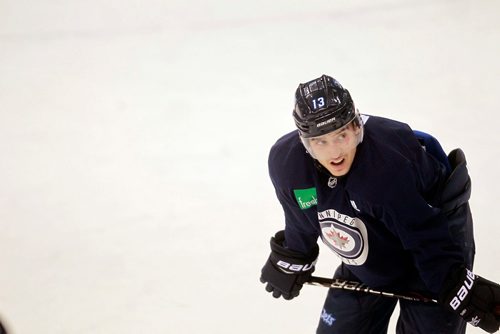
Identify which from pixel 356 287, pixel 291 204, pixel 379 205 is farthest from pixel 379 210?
pixel 356 287

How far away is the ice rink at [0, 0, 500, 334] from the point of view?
9.18 feet

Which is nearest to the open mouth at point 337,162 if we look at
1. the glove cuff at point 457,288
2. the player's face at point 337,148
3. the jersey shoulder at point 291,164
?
the player's face at point 337,148

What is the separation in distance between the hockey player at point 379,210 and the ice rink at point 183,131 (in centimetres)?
59

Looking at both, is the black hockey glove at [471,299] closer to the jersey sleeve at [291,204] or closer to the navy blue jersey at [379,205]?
the navy blue jersey at [379,205]

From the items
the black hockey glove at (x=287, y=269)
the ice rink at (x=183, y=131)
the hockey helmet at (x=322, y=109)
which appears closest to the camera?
the hockey helmet at (x=322, y=109)

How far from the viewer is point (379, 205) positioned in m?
1.82

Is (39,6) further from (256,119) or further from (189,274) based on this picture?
(189,274)

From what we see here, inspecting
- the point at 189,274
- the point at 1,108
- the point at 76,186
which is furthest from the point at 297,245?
the point at 1,108

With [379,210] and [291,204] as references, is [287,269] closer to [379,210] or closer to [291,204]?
[291,204]

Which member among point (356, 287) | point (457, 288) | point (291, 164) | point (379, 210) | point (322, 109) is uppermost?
point (322, 109)

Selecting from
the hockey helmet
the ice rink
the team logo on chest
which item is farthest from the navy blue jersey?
the ice rink

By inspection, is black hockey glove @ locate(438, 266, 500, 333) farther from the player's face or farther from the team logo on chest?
the player's face

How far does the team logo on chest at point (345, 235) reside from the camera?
195 centimetres

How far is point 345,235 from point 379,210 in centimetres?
17
